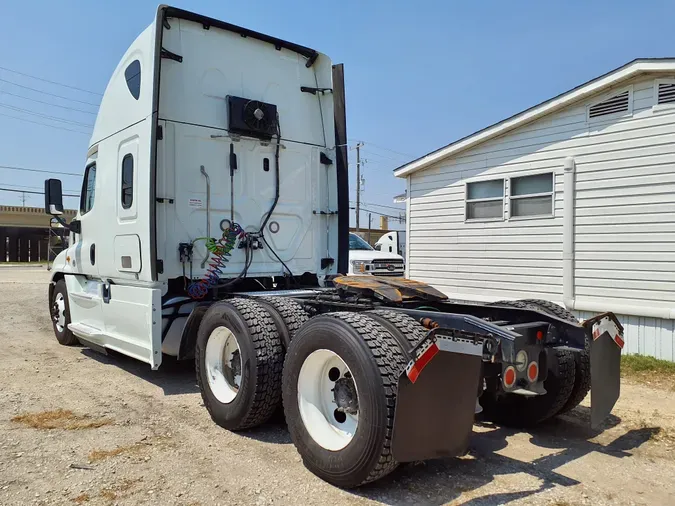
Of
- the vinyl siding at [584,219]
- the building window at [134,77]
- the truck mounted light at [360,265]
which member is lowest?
the truck mounted light at [360,265]

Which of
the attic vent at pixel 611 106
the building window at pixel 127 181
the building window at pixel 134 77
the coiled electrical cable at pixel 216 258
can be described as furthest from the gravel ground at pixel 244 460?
the attic vent at pixel 611 106

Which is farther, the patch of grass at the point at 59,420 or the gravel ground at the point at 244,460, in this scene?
the patch of grass at the point at 59,420

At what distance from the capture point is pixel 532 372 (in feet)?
12.6

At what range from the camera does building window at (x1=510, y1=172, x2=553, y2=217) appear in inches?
360

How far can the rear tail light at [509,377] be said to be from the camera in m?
3.59

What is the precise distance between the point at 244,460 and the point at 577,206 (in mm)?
6769

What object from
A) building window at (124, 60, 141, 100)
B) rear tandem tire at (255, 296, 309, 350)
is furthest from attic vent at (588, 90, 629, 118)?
building window at (124, 60, 141, 100)

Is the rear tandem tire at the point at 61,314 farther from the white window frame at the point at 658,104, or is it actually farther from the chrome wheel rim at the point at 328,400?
the white window frame at the point at 658,104

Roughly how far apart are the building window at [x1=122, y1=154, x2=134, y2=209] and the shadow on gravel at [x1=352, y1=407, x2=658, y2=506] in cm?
409

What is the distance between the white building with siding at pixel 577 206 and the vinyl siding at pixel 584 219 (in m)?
0.02

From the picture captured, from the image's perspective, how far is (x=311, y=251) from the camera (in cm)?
705

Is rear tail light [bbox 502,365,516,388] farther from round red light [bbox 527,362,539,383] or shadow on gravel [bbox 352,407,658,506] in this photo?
shadow on gravel [bbox 352,407,658,506]

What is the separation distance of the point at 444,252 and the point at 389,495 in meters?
7.77

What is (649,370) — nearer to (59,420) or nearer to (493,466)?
(493,466)
